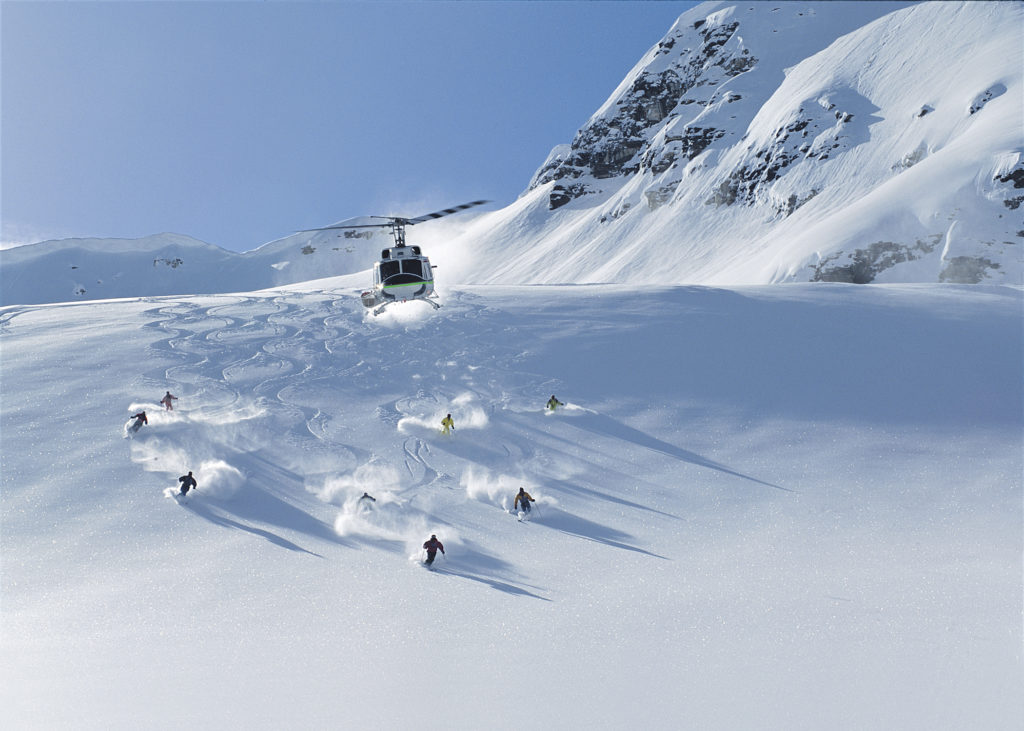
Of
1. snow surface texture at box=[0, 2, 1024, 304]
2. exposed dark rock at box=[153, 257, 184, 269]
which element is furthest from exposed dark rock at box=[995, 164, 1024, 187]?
exposed dark rock at box=[153, 257, 184, 269]

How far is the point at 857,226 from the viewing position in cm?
3869

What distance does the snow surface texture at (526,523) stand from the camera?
6.89 metres

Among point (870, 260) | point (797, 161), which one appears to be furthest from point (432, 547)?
point (797, 161)

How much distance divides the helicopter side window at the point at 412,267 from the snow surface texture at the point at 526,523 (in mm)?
3050

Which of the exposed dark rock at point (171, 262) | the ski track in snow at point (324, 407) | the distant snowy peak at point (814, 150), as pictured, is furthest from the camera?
the exposed dark rock at point (171, 262)

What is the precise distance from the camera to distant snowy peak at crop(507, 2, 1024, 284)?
36438 millimetres

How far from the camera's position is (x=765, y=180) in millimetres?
63781

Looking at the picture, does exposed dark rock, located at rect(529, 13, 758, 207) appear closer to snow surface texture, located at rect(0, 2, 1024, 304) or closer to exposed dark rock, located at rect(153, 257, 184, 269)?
snow surface texture, located at rect(0, 2, 1024, 304)

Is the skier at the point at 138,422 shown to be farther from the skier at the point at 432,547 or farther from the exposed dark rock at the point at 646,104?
the exposed dark rock at the point at 646,104

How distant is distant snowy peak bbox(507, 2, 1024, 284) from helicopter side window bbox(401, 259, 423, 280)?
27.1 meters

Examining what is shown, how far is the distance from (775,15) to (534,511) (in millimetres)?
120357

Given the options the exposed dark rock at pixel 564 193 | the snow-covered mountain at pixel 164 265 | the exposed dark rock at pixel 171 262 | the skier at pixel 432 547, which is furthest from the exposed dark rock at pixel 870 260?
the exposed dark rock at pixel 171 262

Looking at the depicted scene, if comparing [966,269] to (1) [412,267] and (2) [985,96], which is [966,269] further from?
(1) [412,267]

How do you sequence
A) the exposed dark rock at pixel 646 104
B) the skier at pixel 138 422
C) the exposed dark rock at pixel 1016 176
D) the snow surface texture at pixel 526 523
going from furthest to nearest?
the exposed dark rock at pixel 646 104 < the exposed dark rock at pixel 1016 176 < the skier at pixel 138 422 < the snow surface texture at pixel 526 523
